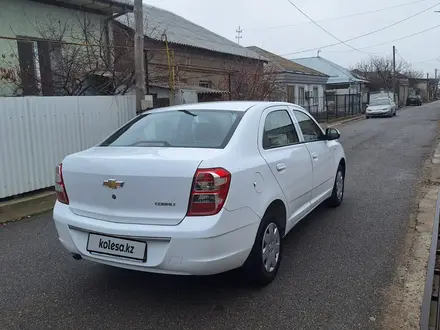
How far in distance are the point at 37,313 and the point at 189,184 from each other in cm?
158

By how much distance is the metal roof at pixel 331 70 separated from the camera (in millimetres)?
42594

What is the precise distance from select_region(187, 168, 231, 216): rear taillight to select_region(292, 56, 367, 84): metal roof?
41690 millimetres

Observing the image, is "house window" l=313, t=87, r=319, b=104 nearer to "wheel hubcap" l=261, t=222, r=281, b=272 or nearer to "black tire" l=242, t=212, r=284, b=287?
"wheel hubcap" l=261, t=222, r=281, b=272

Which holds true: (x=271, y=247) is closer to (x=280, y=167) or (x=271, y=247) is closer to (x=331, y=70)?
(x=280, y=167)

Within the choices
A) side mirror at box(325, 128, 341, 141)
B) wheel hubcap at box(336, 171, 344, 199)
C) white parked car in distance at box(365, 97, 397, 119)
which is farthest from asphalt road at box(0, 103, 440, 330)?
white parked car in distance at box(365, 97, 397, 119)

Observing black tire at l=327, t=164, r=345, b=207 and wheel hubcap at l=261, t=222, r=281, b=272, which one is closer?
wheel hubcap at l=261, t=222, r=281, b=272

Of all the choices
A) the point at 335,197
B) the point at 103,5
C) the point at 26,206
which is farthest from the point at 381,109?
the point at 26,206

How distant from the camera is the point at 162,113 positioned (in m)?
4.10

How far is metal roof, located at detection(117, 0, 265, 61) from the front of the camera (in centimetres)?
1719

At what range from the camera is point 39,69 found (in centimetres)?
891

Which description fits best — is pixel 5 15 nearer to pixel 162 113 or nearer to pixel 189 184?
pixel 162 113

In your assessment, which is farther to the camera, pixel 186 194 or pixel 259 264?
pixel 259 264

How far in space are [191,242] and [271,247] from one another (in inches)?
38.9

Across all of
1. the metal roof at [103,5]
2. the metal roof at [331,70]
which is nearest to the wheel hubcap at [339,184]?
the metal roof at [103,5]
